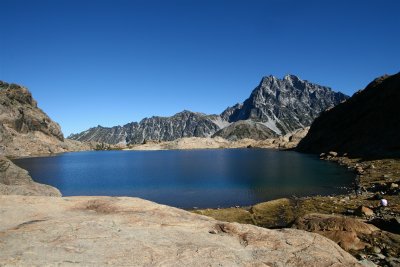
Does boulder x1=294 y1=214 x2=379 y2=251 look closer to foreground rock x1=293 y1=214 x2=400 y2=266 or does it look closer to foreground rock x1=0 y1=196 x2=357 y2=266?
foreground rock x1=293 y1=214 x2=400 y2=266

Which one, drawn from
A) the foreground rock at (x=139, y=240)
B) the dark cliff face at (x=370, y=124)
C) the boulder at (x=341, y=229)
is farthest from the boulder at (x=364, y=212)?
the dark cliff face at (x=370, y=124)

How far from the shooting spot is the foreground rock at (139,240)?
14703 mm

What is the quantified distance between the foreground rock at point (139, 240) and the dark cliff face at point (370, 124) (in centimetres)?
10316

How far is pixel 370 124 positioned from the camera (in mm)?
150625

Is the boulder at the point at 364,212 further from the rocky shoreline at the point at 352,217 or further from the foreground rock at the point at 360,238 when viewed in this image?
the foreground rock at the point at 360,238

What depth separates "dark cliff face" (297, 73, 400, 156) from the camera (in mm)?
125375

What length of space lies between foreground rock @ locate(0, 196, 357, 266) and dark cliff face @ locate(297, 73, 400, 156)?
10316 centimetres

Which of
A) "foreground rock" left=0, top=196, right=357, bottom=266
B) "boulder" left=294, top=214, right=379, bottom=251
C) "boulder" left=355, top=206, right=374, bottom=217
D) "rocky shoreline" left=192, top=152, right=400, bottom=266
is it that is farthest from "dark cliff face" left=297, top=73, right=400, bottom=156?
"foreground rock" left=0, top=196, right=357, bottom=266

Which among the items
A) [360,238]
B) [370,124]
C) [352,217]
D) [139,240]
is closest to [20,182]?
[139,240]

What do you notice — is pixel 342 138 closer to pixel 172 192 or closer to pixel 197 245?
pixel 172 192

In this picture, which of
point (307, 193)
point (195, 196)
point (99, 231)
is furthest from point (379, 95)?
point (99, 231)

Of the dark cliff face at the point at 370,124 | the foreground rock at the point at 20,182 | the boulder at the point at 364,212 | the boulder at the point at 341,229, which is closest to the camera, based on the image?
the boulder at the point at 341,229

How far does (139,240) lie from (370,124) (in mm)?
154664

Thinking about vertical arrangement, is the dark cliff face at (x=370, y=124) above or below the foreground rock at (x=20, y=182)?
above
